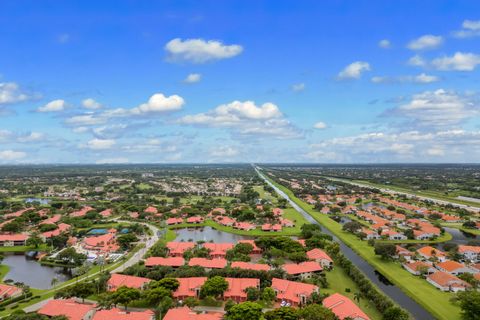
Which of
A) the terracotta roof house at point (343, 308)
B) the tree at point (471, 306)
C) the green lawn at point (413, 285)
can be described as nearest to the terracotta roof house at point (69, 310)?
the terracotta roof house at point (343, 308)

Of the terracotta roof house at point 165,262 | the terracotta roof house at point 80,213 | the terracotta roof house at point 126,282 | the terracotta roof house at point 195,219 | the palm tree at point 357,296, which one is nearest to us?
the palm tree at point 357,296

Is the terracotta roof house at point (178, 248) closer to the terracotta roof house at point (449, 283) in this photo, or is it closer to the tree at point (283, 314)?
the tree at point (283, 314)

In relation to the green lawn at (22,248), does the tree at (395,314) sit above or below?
above

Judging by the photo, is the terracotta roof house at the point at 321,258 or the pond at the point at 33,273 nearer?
the pond at the point at 33,273

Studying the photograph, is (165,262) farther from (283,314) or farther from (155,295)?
(283,314)

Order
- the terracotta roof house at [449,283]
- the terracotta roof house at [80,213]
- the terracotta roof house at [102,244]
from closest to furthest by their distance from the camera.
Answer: the terracotta roof house at [449,283] → the terracotta roof house at [102,244] → the terracotta roof house at [80,213]

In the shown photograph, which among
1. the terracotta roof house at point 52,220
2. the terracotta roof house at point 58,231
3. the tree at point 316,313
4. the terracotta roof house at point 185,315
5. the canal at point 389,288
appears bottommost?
the canal at point 389,288

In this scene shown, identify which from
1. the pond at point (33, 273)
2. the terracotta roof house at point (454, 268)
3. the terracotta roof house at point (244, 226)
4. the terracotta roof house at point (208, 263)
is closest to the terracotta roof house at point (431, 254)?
the terracotta roof house at point (454, 268)
